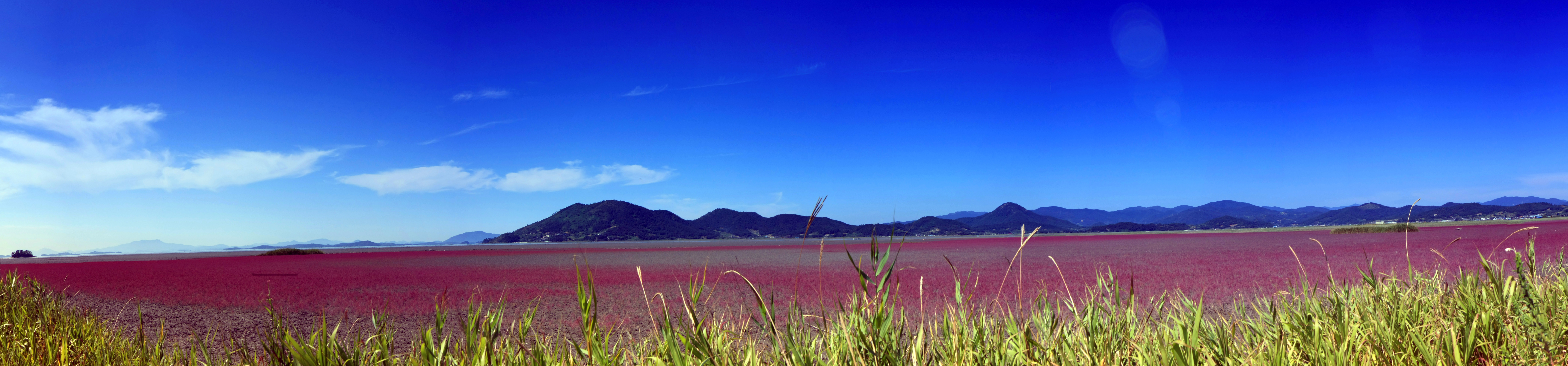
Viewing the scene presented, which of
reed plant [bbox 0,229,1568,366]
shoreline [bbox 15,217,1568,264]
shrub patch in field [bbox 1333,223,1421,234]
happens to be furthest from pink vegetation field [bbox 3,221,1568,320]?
shoreline [bbox 15,217,1568,264]

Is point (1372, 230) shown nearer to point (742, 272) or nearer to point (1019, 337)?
point (742, 272)

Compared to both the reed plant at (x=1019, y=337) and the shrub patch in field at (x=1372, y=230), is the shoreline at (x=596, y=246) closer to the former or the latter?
the shrub patch in field at (x=1372, y=230)

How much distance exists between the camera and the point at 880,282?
6.94ft

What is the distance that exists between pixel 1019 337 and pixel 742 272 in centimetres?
1150

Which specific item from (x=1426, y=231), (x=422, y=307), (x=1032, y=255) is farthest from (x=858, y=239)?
(x=422, y=307)

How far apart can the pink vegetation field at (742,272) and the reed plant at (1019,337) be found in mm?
243

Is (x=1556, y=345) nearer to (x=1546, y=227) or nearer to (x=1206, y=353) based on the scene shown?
(x=1206, y=353)

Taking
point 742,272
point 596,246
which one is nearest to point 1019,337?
point 742,272

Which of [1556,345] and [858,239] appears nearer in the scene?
[1556,345]

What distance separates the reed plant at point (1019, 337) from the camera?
221 centimetres

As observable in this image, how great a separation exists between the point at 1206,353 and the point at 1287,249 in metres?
19.0

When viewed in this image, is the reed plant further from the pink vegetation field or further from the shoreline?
the shoreline

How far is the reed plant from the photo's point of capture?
7.25ft

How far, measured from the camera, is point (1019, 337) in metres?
2.47
